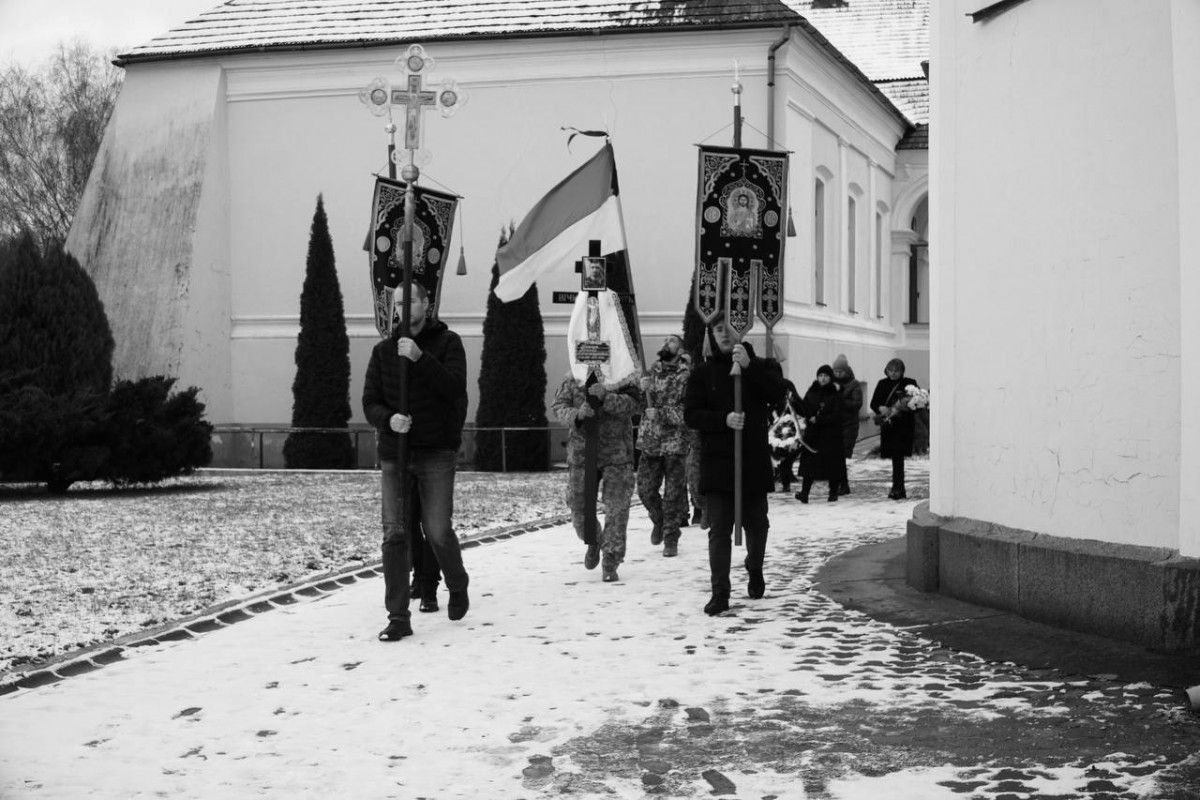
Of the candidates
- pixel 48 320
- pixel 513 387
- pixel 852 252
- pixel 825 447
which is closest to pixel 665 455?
pixel 825 447

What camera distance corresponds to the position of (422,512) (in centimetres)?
906

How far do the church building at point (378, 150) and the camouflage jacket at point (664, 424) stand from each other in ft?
40.1

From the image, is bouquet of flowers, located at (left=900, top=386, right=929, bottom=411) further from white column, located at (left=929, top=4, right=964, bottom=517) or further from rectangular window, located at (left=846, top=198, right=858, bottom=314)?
rectangular window, located at (left=846, top=198, right=858, bottom=314)

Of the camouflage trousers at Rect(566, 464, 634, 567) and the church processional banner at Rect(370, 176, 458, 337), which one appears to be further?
the church processional banner at Rect(370, 176, 458, 337)

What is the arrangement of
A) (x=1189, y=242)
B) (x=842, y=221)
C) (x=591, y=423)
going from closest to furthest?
(x=1189, y=242) → (x=591, y=423) → (x=842, y=221)

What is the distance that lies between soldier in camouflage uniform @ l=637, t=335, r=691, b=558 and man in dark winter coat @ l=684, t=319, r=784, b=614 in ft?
7.59

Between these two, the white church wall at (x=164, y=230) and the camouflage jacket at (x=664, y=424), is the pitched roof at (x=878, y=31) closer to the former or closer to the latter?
the white church wall at (x=164, y=230)

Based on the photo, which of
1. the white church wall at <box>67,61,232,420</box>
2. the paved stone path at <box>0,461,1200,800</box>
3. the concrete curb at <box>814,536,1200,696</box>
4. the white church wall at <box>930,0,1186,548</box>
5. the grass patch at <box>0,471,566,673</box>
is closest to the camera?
the paved stone path at <box>0,461,1200,800</box>

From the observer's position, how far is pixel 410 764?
5.91 meters

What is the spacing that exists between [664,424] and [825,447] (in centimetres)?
534

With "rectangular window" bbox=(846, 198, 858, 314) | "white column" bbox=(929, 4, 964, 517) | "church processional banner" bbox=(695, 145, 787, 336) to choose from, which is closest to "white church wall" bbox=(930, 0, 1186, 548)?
"white column" bbox=(929, 4, 964, 517)

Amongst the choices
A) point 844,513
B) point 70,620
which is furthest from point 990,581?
point 844,513

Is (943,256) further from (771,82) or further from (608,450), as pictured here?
(771,82)

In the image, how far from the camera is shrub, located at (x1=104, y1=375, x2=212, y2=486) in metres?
18.9
